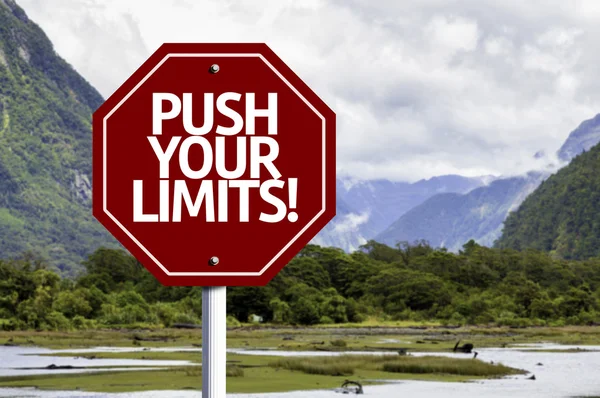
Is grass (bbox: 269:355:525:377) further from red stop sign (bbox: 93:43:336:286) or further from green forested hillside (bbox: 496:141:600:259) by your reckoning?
green forested hillside (bbox: 496:141:600:259)

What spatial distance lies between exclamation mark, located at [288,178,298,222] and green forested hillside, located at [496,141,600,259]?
491 ft

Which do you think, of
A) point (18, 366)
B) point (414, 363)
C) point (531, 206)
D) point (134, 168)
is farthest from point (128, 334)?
point (531, 206)

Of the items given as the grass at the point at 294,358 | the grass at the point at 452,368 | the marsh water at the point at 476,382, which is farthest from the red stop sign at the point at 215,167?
the grass at the point at 452,368

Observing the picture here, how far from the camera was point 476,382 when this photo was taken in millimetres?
40000

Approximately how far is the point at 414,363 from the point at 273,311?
46159mm

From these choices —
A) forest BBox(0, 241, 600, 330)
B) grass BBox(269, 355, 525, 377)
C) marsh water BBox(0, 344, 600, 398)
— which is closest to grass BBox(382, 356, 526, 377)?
grass BBox(269, 355, 525, 377)

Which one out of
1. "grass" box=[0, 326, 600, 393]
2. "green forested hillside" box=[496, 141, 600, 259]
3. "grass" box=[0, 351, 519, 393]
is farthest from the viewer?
"green forested hillside" box=[496, 141, 600, 259]

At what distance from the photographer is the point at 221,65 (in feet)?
14.3

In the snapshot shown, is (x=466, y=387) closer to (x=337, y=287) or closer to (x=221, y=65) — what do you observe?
(x=221, y=65)

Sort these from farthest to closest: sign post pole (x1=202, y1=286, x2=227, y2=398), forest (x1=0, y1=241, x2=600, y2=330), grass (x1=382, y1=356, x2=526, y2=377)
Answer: forest (x1=0, y1=241, x2=600, y2=330), grass (x1=382, y1=356, x2=526, y2=377), sign post pole (x1=202, y1=286, x2=227, y2=398)

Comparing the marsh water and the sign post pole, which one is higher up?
the sign post pole

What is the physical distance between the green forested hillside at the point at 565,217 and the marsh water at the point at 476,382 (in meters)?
96.5

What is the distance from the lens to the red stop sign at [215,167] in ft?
13.7

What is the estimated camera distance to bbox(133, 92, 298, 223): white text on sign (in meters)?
4.15
